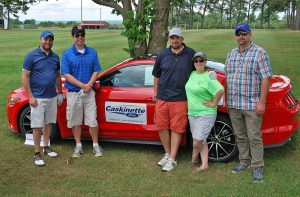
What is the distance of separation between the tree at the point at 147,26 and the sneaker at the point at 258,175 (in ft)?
14.0

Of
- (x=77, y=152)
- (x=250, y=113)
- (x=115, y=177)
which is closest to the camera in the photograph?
(x=250, y=113)

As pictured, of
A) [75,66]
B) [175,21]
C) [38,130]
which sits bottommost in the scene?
[38,130]

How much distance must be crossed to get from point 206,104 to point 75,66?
1900 mm

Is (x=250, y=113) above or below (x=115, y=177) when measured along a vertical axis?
above

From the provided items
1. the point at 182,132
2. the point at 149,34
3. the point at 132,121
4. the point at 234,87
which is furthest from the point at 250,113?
the point at 149,34

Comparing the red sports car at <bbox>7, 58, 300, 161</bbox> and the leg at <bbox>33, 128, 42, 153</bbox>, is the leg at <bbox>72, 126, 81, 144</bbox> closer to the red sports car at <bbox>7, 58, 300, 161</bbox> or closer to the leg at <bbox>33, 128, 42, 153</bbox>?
the red sports car at <bbox>7, 58, 300, 161</bbox>

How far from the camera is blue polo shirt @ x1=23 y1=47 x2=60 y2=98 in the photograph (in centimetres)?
568

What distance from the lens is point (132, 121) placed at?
608cm

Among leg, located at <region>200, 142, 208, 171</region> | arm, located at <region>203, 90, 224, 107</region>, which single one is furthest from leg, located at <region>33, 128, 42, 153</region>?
arm, located at <region>203, 90, 224, 107</region>

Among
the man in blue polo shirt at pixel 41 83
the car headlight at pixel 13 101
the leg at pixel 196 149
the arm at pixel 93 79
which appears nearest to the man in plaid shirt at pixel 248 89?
the leg at pixel 196 149

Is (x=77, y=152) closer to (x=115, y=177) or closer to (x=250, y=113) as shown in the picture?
(x=115, y=177)

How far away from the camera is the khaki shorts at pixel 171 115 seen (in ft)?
18.0

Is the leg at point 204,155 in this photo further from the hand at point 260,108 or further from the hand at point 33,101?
the hand at point 33,101

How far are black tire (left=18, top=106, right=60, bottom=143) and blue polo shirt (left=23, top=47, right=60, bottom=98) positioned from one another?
3.05ft
